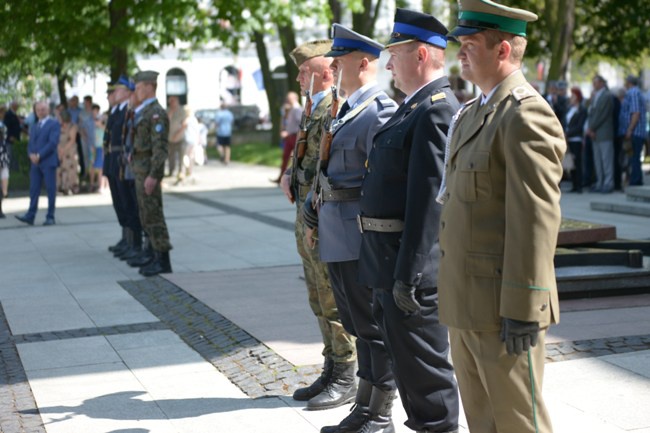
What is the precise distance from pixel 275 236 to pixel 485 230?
1078cm

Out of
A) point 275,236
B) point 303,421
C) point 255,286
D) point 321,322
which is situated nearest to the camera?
point 303,421

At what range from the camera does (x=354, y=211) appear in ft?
18.2

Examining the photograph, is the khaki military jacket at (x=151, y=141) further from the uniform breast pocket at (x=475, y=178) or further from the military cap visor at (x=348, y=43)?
the uniform breast pocket at (x=475, y=178)

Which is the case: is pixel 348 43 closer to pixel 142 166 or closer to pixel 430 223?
pixel 430 223

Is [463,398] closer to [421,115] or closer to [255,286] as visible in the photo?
[421,115]

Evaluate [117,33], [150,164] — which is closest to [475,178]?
[150,164]

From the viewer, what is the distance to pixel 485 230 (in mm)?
3857

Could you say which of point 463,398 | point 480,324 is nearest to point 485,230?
point 480,324

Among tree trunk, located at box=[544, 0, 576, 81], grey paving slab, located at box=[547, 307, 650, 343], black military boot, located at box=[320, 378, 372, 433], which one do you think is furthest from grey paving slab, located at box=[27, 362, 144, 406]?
tree trunk, located at box=[544, 0, 576, 81]

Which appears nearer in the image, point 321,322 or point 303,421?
point 303,421

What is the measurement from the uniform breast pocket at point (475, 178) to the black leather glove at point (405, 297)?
78 centimetres

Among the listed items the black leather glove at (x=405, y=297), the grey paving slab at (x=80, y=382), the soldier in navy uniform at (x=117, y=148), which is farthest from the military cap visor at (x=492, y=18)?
the soldier in navy uniform at (x=117, y=148)

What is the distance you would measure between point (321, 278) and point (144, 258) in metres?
6.37

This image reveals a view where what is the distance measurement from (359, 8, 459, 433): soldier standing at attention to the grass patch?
26.9m
